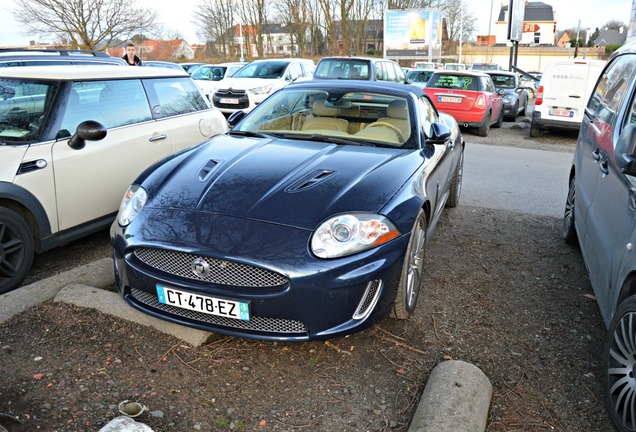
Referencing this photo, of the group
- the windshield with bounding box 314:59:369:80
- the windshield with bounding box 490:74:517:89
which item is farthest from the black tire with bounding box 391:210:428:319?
the windshield with bounding box 490:74:517:89

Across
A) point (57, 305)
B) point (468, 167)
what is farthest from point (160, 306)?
point (468, 167)

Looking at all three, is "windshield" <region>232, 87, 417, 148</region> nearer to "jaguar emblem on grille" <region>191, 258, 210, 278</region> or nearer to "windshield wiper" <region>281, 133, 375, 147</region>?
"windshield wiper" <region>281, 133, 375, 147</region>

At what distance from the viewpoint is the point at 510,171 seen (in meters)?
9.16

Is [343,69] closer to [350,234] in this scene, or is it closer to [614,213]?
[614,213]

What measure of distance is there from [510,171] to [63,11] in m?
24.8

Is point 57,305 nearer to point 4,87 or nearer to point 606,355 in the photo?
point 4,87

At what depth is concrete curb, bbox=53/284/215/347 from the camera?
322 centimetres

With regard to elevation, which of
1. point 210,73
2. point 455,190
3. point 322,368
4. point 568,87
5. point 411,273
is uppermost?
point 210,73

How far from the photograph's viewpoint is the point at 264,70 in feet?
50.7

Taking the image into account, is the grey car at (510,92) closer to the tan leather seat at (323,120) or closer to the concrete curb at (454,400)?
the tan leather seat at (323,120)

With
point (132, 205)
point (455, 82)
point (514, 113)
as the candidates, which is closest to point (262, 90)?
point (455, 82)

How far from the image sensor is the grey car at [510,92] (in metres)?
17.3

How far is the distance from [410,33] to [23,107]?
3486 centimetres

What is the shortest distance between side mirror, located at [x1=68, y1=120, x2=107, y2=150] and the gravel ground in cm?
141
